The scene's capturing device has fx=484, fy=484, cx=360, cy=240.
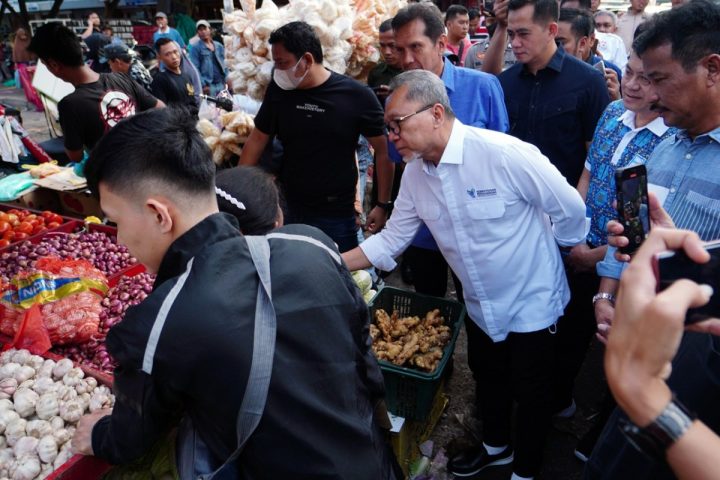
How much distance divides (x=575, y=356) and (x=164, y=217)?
2563 mm

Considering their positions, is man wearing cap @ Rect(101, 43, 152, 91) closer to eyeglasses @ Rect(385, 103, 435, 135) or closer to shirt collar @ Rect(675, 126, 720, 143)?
eyeglasses @ Rect(385, 103, 435, 135)

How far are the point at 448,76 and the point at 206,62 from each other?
8.41m

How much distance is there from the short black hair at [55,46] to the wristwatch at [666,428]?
13.9 ft

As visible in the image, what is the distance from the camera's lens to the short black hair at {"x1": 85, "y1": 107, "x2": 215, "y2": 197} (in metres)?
1.26

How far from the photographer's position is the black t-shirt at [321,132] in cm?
329

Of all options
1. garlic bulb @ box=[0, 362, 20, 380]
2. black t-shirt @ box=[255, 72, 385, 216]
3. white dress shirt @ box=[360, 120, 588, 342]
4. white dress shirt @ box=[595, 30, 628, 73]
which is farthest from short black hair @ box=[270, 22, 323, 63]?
white dress shirt @ box=[595, 30, 628, 73]

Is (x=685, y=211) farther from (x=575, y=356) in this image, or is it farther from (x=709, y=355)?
(x=575, y=356)

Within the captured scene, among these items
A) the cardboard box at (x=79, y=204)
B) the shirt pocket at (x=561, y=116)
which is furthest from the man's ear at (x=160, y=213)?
the cardboard box at (x=79, y=204)

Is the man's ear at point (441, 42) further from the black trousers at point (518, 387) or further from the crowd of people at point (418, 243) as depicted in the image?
the black trousers at point (518, 387)

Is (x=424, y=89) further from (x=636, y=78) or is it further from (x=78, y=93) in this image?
(x=78, y=93)

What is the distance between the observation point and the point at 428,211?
2.34 meters

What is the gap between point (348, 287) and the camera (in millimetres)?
1430

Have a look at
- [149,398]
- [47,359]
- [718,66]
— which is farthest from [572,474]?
[47,359]

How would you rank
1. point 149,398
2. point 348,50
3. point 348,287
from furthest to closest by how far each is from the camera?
point 348,50
point 348,287
point 149,398
